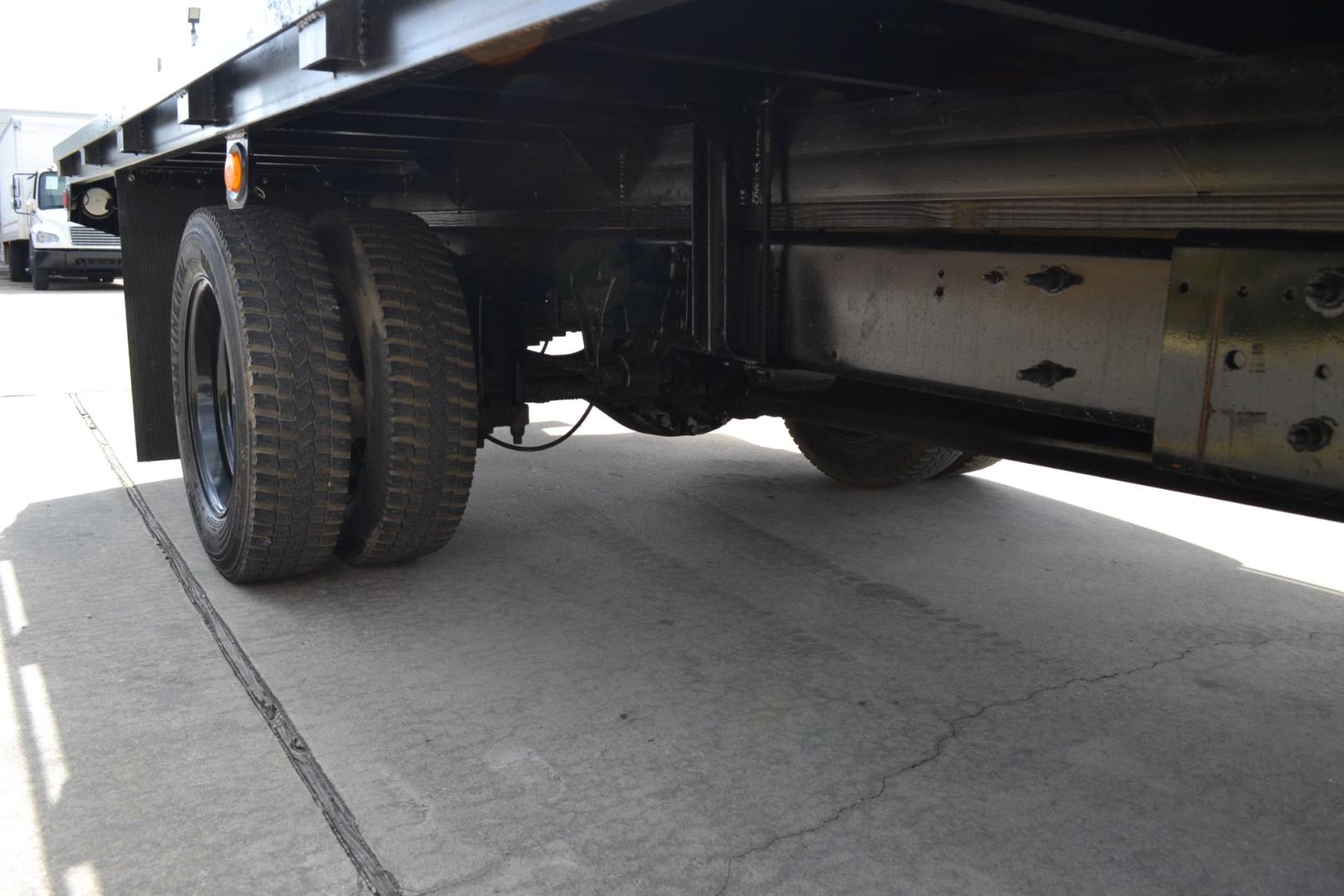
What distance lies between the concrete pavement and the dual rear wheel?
208 mm

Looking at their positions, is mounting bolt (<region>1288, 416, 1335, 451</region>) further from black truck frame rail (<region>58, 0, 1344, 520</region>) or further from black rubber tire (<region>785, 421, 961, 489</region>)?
black rubber tire (<region>785, 421, 961, 489</region>)

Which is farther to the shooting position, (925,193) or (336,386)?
(336,386)

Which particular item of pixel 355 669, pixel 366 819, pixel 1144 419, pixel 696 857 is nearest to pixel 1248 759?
pixel 1144 419

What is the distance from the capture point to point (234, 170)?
3281 mm

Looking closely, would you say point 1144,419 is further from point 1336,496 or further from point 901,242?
point 901,242

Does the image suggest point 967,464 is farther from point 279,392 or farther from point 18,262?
point 18,262

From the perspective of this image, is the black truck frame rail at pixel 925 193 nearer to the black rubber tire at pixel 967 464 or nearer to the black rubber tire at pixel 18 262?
the black rubber tire at pixel 967 464

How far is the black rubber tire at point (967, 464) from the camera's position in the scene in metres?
4.74

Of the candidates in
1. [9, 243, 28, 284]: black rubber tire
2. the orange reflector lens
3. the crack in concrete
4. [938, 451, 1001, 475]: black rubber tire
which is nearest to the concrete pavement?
the crack in concrete

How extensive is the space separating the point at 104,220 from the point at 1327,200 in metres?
5.28

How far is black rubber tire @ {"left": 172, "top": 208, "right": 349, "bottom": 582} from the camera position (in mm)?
3227

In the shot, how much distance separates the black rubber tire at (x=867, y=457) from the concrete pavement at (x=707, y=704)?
17 centimetres

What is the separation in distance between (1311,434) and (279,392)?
2.55 metres

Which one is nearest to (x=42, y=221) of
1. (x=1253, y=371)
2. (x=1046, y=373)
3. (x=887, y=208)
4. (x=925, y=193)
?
(x=887, y=208)
